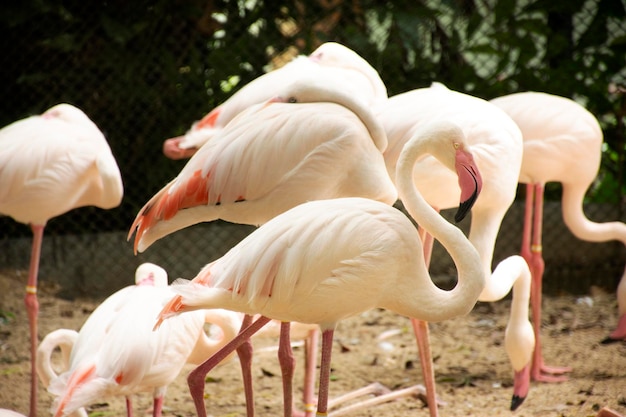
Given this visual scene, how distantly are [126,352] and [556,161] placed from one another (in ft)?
7.56

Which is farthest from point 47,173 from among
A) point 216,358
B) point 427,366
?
point 427,366

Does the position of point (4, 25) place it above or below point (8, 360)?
above

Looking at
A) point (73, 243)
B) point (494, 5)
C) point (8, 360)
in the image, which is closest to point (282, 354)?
point (8, 360)

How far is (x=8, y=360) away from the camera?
4.49 meters

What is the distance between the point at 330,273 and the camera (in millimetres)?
2520

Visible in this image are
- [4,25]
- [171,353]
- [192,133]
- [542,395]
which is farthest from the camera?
[4,25]

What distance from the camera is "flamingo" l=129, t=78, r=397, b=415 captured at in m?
3.18

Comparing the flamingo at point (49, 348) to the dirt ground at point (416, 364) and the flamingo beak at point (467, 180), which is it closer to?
the dirt ground at point (416, 364)

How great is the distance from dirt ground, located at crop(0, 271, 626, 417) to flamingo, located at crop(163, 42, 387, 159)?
109 centimetres

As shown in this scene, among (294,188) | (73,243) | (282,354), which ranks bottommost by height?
(73,243)

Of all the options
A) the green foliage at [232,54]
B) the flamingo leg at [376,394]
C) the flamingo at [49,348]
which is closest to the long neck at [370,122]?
the flamingo leg at [376,394]

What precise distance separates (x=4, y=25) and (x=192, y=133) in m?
2.07

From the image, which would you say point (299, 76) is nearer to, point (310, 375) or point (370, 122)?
point (370, 122)

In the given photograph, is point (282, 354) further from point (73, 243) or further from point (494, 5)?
point (494, 5)
